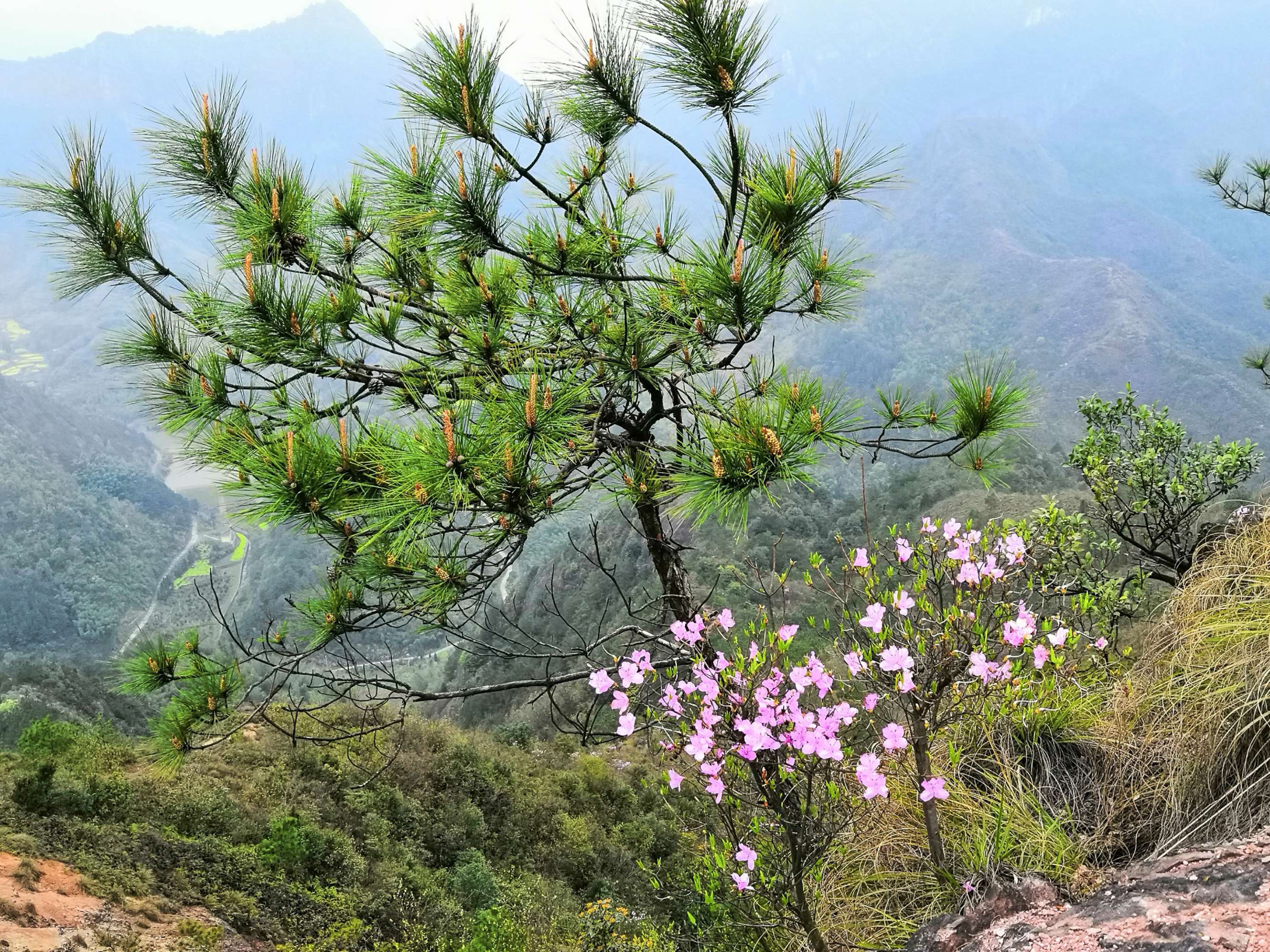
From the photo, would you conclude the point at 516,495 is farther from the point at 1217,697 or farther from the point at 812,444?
the point at 1217,697

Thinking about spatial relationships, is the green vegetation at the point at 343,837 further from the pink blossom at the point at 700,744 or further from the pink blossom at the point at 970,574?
the pink blossom at the point at 970,574

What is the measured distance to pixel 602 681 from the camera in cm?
178

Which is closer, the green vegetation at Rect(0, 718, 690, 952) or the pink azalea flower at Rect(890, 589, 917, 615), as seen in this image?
the pink azalea flower at Rect(890, 589, 917, 615)

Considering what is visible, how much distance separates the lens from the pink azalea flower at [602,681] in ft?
5.82

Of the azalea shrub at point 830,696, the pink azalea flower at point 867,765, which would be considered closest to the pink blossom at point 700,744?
the azalea shrub at point 830,696

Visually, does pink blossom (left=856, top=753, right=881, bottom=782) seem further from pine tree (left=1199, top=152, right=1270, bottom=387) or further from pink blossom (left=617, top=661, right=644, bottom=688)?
pine tree (left=1199, top=152, right=1270, bottom=387)

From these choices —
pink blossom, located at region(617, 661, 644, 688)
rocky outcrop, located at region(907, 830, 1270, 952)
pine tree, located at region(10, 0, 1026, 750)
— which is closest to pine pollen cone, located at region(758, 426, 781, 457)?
pine tree, located at region(10, 0, 1026, 750)

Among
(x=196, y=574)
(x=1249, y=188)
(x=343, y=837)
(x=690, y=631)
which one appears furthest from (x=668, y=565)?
(x=1249, y=188)

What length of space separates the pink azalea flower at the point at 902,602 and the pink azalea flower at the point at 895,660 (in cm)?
10

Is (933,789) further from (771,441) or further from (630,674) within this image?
(771,441)

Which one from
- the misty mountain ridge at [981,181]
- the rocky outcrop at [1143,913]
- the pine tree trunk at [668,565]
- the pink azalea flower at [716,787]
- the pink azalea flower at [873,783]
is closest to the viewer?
the rocky outcrop at [1143,913]

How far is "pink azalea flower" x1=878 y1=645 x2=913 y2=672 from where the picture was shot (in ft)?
5.23

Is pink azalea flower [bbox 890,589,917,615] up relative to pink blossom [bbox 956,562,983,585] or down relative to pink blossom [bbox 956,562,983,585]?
down

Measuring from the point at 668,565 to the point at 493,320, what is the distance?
99 centimetres
